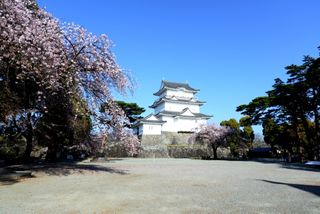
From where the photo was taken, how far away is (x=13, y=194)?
24.1 feet

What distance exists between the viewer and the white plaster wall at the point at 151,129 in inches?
1701

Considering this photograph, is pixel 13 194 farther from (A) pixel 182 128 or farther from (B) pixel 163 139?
(A) pixel 182 128

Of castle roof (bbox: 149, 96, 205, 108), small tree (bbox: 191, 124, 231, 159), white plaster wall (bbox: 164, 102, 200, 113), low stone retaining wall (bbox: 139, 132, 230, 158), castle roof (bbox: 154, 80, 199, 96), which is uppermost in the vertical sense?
castle roof (bbox: 154, 80, 199, 96)

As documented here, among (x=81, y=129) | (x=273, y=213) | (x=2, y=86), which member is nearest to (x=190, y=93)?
(x=81, y=129)

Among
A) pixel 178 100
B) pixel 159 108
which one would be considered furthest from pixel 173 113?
pixel 159 108

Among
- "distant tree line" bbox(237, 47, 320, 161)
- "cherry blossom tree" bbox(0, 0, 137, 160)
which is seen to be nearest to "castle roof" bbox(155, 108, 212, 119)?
"distant tree line" bbox(237, 47, 320, 161)

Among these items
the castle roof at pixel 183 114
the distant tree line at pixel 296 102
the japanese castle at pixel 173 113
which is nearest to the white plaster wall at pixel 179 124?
the japanese castle at pixel 173 113

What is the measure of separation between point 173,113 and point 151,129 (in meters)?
5.58

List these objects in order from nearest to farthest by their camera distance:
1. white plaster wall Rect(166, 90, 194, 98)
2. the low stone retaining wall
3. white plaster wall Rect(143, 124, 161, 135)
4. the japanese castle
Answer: the low stone retaining wall
white plaster wall Rect(143, 124, 161, 135)
the japanese castle
white plaster wall Rect(166, 90, 194, 98)

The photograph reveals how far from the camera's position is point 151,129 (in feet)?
143

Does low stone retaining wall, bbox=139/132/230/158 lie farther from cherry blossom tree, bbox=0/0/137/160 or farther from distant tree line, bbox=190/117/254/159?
cherry blossom tree, bbox=0/0/137/160

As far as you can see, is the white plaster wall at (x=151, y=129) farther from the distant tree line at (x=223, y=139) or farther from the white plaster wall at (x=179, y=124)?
the distant tree line at (x=223, y=139)

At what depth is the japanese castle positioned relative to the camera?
4395 centimetres

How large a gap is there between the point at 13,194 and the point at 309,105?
928 inches
